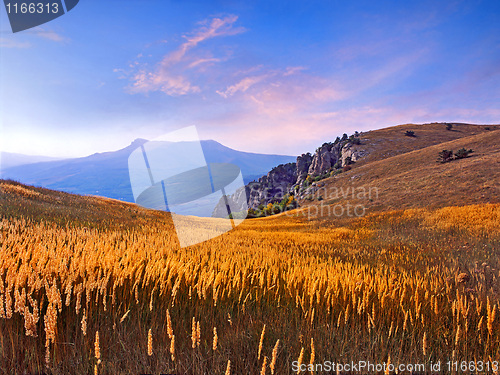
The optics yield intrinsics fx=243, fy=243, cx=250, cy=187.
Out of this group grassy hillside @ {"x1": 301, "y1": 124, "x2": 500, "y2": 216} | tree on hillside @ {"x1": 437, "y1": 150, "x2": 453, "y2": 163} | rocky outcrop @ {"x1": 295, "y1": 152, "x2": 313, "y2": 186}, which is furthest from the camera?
rocky outcrop @ {"x1": 295, "y1": 152, "x2": 313, "y2": 186}

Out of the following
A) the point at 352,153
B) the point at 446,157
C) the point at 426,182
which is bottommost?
the point at 426,182

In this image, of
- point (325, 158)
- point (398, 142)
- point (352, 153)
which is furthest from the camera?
point (325, 158)

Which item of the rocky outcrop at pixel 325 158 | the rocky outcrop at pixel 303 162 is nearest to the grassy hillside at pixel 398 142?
the rocky outcrop at pixel 325 158

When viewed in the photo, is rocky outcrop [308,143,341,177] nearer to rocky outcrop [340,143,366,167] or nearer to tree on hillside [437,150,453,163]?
rocky outcrop [340,143,366,167]

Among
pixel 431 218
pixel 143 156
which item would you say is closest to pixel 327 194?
pixel 431 218

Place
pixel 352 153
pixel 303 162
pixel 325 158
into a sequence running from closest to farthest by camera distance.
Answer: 1. pixel 352 153
2. pixel 325 158
3. pixel 303 162

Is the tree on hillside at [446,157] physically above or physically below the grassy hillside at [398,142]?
below

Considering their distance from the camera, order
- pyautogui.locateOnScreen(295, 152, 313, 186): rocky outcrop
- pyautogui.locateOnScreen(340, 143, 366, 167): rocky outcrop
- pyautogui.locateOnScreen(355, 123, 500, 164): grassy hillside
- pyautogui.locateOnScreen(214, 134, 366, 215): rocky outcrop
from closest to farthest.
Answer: pyautogui.locateOnScreen(355, 123, 500, 164): grassy hillside < pyautogui.locateOnScreen(340, 143, 366, 167): rocky outcrop < pyautogui.locateOnScreen(214, 134, 366, 215): rocky outcrop < pyautogui.locateOnScreen(295, 152, 313, 186): rocky outcrop

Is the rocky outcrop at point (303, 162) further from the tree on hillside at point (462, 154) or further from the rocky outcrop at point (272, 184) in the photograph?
the tree on hillside at point (462, 154)

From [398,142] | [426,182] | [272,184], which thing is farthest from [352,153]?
[272,184]

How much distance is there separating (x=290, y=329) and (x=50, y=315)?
1.86m

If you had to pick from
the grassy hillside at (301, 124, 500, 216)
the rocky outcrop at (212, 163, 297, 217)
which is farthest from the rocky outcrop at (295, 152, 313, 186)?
the grassy hillside at (301, 124, 500, 216)

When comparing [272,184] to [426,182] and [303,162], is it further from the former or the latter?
[426,182]

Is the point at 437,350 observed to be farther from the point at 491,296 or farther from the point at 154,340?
the point at 154,340
